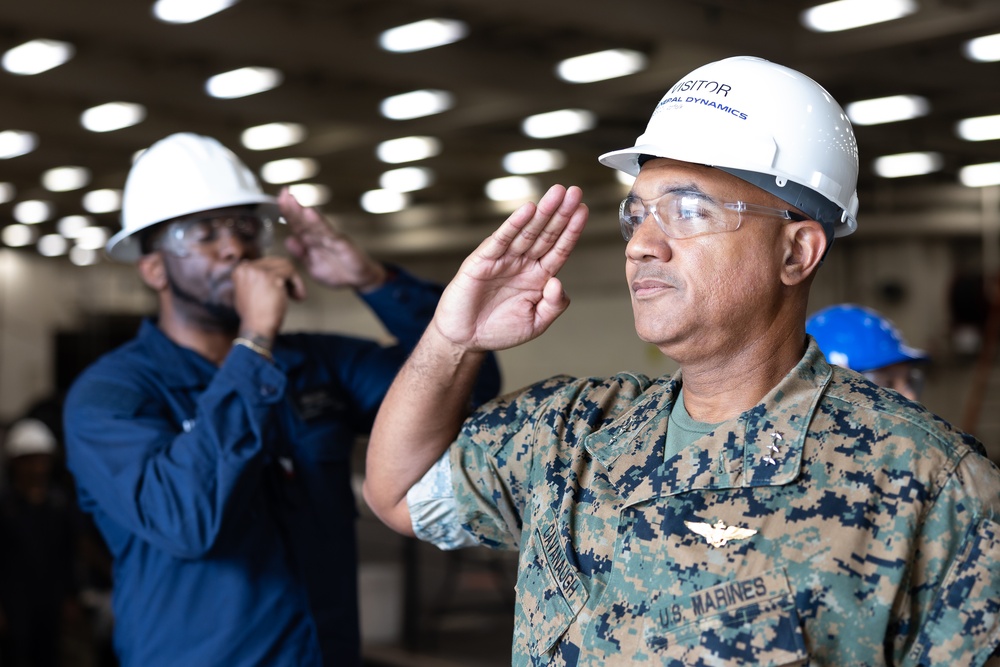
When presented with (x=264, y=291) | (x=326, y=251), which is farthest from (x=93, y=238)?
(x=264, y=291)

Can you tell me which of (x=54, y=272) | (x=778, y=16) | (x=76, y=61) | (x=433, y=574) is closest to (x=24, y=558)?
(x=433, y=574)

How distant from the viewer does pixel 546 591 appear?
1.97 meters

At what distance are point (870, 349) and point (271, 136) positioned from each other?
13.0 m

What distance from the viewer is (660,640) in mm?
1775

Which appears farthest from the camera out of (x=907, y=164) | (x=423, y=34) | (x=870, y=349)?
(x=907, y=164)

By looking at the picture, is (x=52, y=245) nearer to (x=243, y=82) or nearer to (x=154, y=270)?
(x=243, y=82)

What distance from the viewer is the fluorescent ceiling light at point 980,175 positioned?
16812 millimetres

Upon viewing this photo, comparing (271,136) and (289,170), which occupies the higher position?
(271,136)

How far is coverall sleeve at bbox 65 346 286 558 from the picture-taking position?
2.66 metres

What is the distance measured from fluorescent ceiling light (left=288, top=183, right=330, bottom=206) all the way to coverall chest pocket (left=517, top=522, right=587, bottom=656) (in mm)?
17525

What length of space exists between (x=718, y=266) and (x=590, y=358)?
16.9 m

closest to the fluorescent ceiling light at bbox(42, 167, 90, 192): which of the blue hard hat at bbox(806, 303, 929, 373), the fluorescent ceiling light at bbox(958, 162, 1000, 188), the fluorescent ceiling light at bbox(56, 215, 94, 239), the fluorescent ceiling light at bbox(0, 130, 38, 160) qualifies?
the fluorescent ceiling light at bbox(0, 130, 38, 160)

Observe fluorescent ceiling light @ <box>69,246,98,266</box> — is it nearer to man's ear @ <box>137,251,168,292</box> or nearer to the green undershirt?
man's ear @ <box>137,251,168,292</box>

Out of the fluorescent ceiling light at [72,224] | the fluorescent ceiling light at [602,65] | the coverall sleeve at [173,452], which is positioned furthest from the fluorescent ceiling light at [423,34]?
the fluorescent ceiling light at [72,224]
